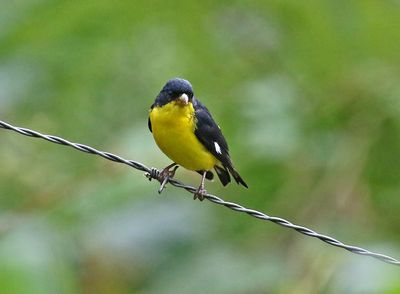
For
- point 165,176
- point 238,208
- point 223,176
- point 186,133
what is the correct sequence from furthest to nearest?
1. point 223,176
2. point 186,133
3. point 165,176
4. point 238,208

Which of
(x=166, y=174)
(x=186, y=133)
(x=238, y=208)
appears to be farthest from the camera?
(x=186, y=133)

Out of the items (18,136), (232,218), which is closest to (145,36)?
(18,136)

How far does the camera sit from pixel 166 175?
548 centimetres

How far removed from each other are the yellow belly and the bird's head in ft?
0.10

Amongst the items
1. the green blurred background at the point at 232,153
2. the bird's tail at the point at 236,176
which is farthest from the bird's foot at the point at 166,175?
the bird's tail at the point at 236,176

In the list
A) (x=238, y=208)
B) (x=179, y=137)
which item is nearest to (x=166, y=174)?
(x=179, y=137)

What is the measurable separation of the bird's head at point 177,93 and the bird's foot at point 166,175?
33 centimetres

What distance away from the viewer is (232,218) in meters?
6.05

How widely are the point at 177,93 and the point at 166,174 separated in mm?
448

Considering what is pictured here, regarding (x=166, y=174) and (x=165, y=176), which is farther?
(x=166, y=174)

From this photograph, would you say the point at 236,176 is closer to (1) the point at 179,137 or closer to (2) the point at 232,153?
(2) the point at 232,153

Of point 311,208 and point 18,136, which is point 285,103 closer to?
point 311,208

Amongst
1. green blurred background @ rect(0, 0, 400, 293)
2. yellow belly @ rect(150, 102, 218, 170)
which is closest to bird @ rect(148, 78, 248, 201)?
yellow belly @ rect(150, 102, 218, 170)

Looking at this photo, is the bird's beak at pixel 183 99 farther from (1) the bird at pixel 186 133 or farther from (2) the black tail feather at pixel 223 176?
(2) the black tail feather at pixel 223 176
